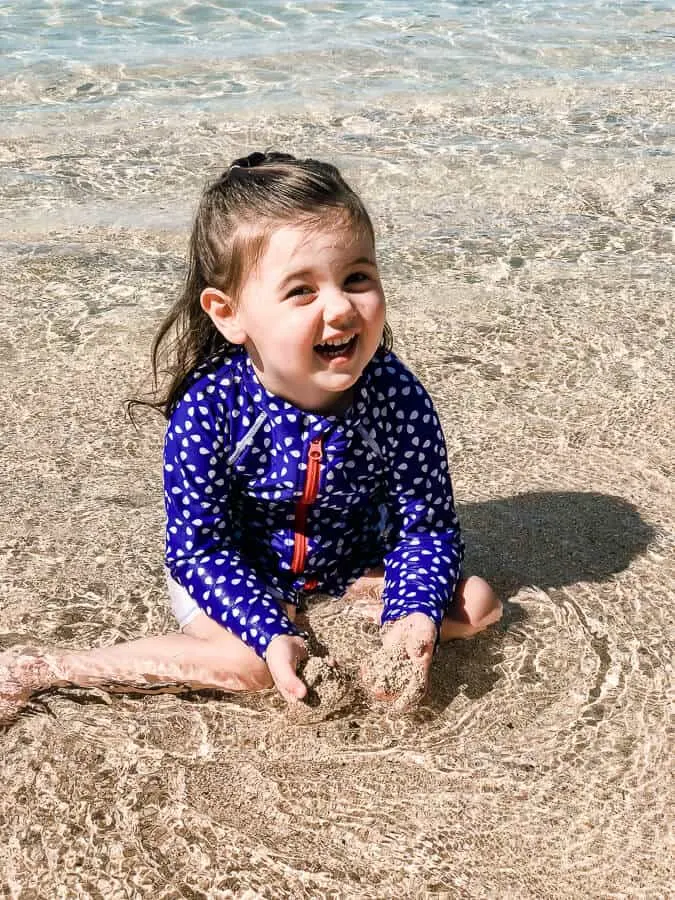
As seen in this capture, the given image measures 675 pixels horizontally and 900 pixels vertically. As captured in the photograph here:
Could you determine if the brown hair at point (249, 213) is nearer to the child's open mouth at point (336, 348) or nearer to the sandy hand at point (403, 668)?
Answer: the child's open mouth at point (336, 348)

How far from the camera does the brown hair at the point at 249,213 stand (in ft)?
7.80

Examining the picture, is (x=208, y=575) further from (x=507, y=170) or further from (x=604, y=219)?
(x=507, y=170)

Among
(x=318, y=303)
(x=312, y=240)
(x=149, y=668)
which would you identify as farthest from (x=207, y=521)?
(x=312, y=240)

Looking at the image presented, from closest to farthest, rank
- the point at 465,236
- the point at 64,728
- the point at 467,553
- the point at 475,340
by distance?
the point at 64,728, the point at 467,553, the point at 475,340, the point at 465,236

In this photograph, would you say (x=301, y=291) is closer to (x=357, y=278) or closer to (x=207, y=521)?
(x=357, y=278)

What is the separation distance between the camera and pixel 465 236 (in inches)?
207

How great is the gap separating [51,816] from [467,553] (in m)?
1.38

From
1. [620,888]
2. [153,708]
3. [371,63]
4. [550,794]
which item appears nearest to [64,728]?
[153,708]

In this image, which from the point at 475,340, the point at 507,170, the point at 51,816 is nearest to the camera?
the point at 51,816

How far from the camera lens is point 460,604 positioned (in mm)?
2639

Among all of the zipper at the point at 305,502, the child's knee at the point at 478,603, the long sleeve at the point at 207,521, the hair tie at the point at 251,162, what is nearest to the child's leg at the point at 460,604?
the child's knee at the point at 478,603

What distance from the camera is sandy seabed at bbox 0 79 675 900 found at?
208cm

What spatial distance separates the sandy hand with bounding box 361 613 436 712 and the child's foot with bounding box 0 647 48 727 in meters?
0.73

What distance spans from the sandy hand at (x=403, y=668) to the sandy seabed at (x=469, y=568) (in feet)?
0.24
